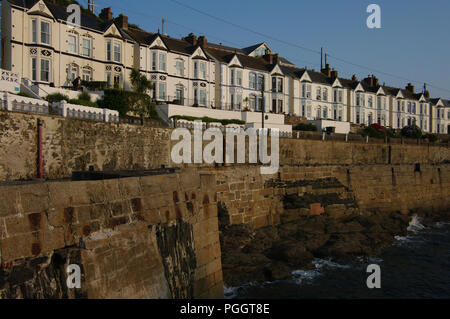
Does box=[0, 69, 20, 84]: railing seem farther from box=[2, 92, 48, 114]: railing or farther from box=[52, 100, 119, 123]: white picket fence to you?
box=[52, 100, 119, 123]: white picket fence

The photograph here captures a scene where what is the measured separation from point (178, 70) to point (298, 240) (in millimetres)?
25421

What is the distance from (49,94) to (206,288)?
67.4 ft

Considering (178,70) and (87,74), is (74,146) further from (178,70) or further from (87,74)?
(178,70)

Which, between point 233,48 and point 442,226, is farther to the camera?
point 233,48

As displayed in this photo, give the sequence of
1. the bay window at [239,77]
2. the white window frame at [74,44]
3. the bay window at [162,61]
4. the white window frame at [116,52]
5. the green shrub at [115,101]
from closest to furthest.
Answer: the green shrub at [115,101], the white window frame at [74,44], the white window frame at [116,52], the bay window at [162,61], the bay window at [239,77]

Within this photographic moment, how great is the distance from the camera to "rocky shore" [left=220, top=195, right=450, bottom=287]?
1675cm

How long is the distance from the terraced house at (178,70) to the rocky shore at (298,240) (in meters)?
12.4

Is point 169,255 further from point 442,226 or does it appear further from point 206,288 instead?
point 442,226

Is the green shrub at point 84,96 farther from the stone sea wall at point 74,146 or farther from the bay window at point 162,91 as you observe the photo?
the bay window at point 162,91

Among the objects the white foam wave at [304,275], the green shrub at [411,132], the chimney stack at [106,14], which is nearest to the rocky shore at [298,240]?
the white foam wave at [304,275]

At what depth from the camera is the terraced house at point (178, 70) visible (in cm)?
2803

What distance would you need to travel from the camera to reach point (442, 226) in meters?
31.4
